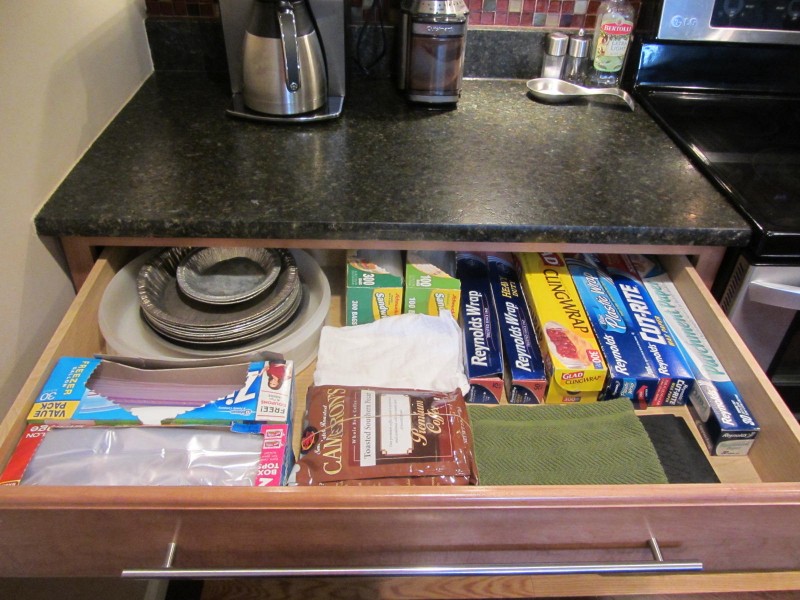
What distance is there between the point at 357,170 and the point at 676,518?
585mm

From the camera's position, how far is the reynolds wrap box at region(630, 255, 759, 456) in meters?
0.69

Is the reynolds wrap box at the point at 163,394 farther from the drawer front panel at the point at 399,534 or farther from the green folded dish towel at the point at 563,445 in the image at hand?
the green folded dish towel at the point at 563,445

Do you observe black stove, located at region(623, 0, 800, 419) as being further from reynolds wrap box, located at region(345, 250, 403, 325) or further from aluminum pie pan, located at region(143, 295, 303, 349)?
aluminum pie pan, located at region(143, 295, 303, 349)

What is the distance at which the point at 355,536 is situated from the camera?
56 cm

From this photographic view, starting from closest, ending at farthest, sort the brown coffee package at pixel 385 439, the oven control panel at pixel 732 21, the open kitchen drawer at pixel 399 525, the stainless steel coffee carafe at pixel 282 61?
1. the open kitchen drawer at pixel 399 525
2. the brown coffee package at pixel 385 439
3. the stainless steel coffee carafe at pixel 282 61
4. the oven control panel at pixel 732 21

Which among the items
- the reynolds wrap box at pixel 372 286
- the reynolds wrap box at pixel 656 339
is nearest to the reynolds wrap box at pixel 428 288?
the reynolds wrap box at pixel 372 286

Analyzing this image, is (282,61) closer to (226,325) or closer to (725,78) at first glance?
(226,325)

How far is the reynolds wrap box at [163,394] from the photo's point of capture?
643 millimetres

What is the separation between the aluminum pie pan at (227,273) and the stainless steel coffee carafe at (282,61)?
25 cm

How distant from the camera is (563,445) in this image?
2.26 ft

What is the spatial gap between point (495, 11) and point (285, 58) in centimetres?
46

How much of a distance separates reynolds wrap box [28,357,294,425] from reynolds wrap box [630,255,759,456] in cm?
50

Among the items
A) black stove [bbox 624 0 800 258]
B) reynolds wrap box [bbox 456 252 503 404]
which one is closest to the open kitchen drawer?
reynolds wrap box [bbox 456 252 503 404]

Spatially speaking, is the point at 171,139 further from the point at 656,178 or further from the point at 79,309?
the point at 656,178
